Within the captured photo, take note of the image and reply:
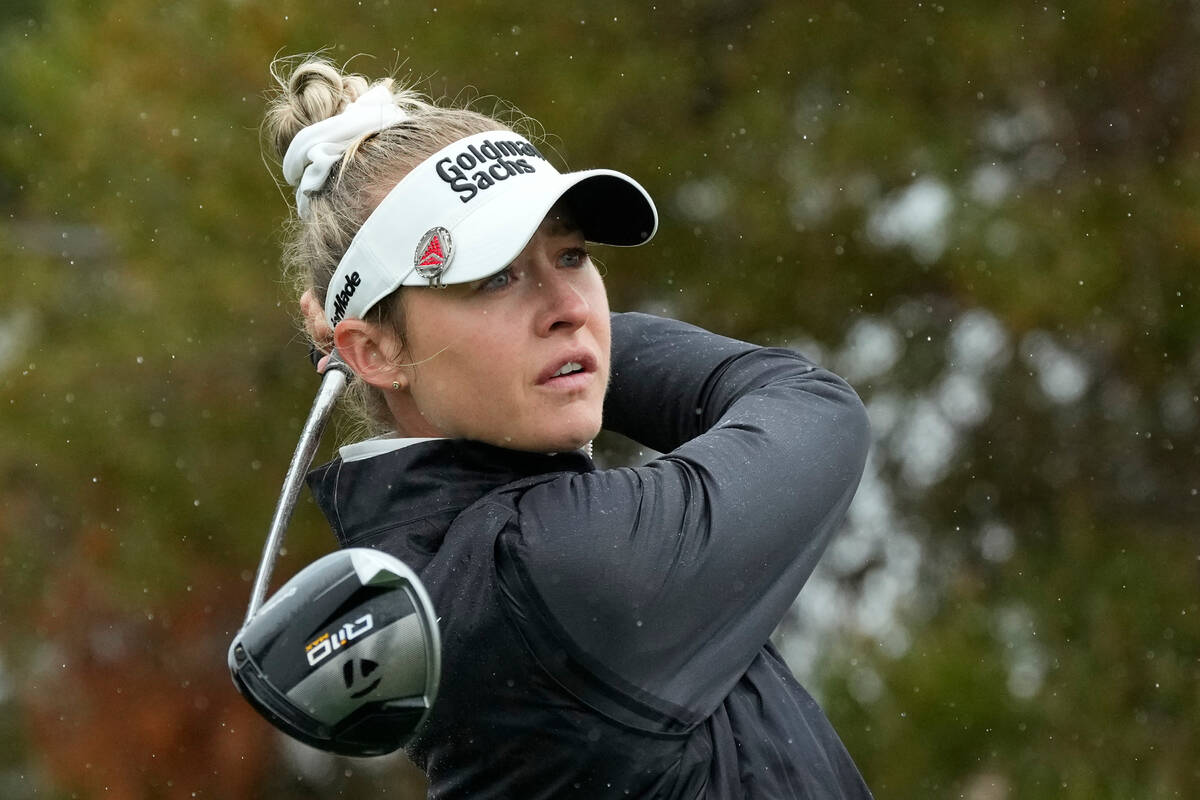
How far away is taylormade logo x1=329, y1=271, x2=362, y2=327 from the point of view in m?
2.01

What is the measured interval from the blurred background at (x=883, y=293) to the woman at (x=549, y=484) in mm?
3670

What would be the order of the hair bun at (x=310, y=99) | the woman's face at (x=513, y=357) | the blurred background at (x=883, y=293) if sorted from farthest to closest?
1. the blurred background at (x=883, y=293)
2. the hair bun at (x=310, y=99)
3. the woman's face at (x=513, y=357)

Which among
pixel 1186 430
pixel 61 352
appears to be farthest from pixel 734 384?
pixel 61 352

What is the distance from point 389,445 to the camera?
1918 mm

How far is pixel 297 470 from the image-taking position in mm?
1926

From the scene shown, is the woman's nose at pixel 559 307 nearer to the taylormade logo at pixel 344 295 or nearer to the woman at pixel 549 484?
the woman at pixel 549 484

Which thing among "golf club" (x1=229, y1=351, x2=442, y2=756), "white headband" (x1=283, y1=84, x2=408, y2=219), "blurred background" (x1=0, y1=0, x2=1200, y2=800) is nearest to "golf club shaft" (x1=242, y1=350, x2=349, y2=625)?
"golf club" (x1=229, y1=351, x2=442, y2=756)

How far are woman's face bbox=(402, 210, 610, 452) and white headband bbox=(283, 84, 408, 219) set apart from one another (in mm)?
270

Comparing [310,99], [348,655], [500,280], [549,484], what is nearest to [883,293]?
[310,99]

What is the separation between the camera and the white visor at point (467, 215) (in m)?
1.90

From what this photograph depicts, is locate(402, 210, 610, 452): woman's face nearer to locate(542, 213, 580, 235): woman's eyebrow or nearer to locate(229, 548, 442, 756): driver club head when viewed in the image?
locate(542, 213, 580, 235): woman's eyebrow

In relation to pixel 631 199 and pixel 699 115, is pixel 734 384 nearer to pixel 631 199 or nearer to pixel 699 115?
pixel 631 199

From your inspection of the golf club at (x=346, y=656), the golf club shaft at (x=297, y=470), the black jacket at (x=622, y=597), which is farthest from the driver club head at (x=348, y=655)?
the black jacket at (x=622, y=597)

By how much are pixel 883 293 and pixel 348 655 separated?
525 cm
